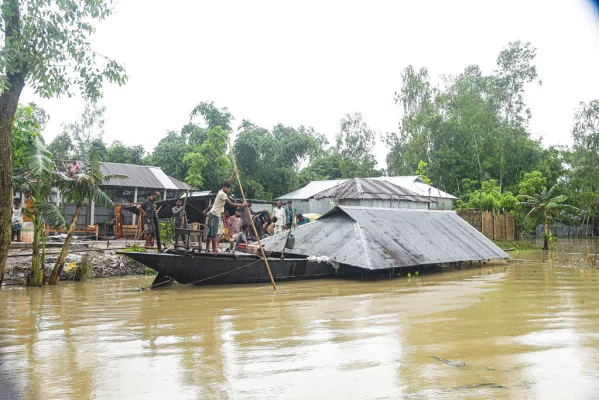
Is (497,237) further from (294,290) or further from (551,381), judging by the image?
(551,381)

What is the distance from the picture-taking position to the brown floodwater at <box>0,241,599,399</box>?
151 inches

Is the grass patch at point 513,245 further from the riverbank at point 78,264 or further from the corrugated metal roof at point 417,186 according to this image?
the riverbank at point 78,264

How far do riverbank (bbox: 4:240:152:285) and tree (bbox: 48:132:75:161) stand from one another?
19528 mm

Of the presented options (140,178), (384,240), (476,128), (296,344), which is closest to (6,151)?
(296,344)

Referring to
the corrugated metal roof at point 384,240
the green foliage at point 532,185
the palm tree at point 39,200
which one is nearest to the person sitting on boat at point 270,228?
the corrugated metal roof at point 384,240

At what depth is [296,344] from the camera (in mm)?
5164

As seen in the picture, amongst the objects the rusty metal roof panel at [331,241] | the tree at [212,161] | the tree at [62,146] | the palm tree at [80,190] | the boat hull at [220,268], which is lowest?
the boat hull at [220,268]

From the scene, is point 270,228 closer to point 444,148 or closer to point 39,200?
point 39,200

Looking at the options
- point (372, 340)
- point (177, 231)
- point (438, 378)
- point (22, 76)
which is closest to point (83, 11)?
point (22, 76)

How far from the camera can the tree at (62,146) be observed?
2990 cm

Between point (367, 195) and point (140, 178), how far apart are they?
11.0 meters

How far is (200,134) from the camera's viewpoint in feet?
104

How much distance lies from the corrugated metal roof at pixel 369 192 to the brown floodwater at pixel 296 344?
1681 cm

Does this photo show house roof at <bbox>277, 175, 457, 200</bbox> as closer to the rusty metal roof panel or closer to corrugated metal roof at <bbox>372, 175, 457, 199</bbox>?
corrugated metal roof at <bbox>372, 175, 457, 199</bbox>
